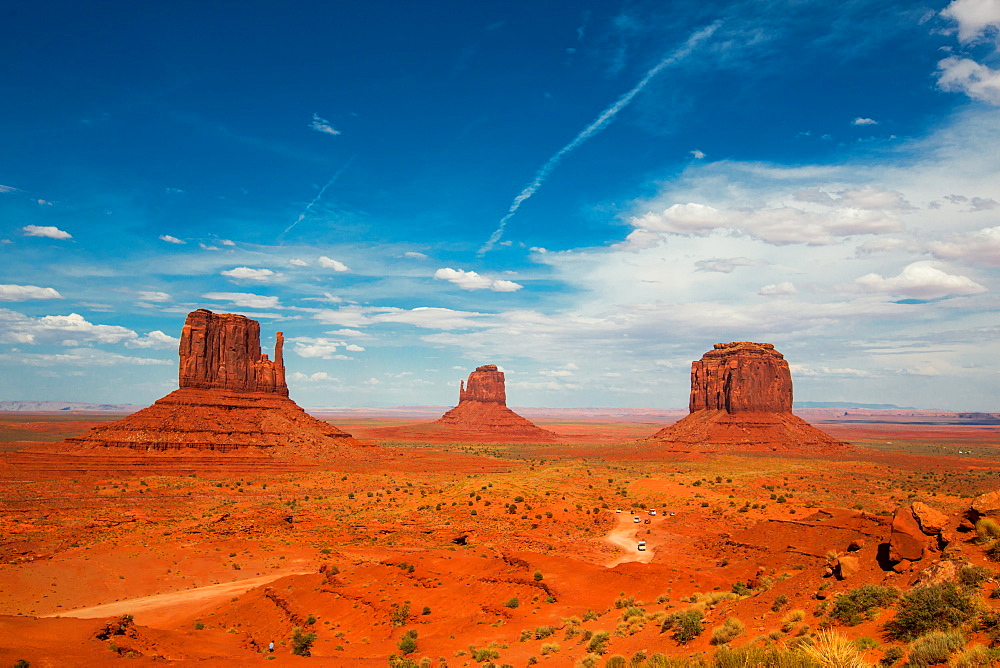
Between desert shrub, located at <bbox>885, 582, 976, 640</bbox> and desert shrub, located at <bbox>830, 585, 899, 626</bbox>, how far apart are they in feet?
2.45

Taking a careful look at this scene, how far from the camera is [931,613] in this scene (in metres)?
10.2

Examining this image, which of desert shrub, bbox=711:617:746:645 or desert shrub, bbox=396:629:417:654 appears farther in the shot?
desert shrub, bbox=396:629:417:654

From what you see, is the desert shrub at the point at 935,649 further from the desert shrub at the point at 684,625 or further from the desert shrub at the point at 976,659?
the desert shrub at the point at 684,625

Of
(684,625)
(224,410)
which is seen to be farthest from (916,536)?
(224,410)

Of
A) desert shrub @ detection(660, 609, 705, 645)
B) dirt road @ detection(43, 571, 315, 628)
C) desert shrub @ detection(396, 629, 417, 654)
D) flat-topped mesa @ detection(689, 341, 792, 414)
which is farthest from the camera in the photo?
flat-topped mesa @ detection(689, 341, 792, 414)

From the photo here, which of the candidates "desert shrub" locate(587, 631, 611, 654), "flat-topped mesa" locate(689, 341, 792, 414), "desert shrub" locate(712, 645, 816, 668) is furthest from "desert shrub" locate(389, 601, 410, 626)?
"flat-topped mesa" locate(689, 341, 792, 414)

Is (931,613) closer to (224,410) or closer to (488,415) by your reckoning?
(224,410)

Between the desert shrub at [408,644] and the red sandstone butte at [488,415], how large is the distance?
133534 millimetres

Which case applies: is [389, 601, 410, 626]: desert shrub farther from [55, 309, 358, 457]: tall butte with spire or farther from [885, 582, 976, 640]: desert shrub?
[55, 309, 358, 457]: tall butte with spire

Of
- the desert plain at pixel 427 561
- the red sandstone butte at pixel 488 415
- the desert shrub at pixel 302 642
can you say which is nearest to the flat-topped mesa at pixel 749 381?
the desert plain at pixel 427 561

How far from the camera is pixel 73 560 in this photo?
3138 centimetres

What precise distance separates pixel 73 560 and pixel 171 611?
11.2m

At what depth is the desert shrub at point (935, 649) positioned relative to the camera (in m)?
8.71

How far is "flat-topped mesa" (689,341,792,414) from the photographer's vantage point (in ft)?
350
